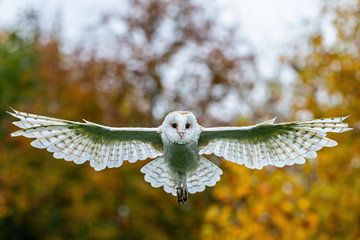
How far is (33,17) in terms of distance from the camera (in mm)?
26469

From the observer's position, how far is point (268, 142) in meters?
4.12

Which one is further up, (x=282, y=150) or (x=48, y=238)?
(x=48, y=238)

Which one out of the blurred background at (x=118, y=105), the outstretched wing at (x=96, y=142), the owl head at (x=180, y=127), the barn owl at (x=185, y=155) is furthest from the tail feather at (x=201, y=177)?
the blurred background at (x=118, y=105)

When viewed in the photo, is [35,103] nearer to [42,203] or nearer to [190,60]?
[42,203]

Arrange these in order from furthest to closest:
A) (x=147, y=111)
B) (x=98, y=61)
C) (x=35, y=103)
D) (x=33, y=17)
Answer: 1. (x=33, y=17)
2. (x=98, y=61)
3. (x=35, y=103)
4. (x=147, y=111)

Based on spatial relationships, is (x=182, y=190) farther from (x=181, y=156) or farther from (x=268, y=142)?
(x=268, y=142)

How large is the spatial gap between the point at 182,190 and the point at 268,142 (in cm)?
63

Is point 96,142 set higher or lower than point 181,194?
higher

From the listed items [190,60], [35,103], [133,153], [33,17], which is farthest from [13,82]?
[133,153]

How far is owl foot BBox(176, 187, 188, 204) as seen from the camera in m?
3.57

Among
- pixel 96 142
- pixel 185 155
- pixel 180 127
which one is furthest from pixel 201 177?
pixel 180 127

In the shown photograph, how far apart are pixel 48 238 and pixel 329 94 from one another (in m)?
11.0

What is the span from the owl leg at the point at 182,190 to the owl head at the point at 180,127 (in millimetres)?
273

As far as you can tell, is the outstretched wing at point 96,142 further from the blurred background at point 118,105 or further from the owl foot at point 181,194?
the blurred background at point 118,105
